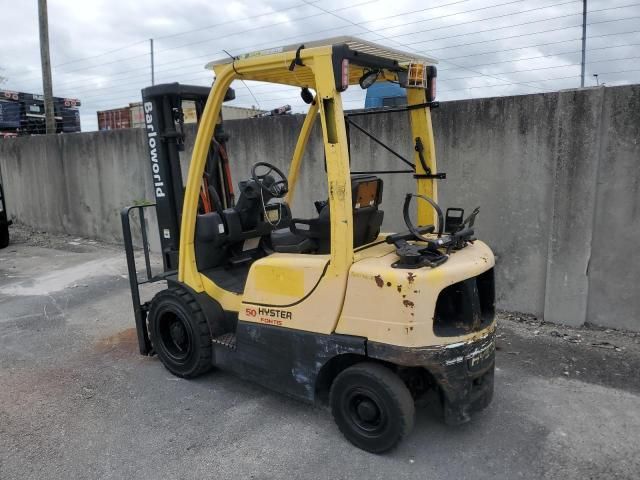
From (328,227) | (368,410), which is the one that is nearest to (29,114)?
(328,227)

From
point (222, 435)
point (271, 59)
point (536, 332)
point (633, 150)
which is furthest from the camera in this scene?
point (536, 332)

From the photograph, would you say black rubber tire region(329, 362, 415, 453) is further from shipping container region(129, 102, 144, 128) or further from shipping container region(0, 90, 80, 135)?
shipping container region(129, 102, 144, 128)

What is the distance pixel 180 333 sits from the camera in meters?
4.00

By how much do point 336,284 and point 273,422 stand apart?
1.16 metres

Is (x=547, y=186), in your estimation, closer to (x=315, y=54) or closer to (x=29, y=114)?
(x=315, y=54)

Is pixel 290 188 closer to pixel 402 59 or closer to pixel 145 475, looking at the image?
pixel 402 59

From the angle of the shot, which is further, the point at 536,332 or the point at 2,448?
the point at 536,332

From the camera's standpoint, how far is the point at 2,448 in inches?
126

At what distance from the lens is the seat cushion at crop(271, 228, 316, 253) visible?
343 cm

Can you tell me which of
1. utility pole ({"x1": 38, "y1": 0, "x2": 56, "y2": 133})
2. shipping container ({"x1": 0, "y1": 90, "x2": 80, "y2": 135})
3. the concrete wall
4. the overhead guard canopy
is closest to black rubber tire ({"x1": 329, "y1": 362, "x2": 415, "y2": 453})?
the overhead guard canopy

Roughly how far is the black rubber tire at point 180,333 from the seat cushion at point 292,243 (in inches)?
32.8

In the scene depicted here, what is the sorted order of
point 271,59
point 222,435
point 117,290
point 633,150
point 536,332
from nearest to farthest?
point 271,59
point 222,435
point 633,150
point 536,332
point 117,290

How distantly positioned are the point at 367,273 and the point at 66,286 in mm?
5602

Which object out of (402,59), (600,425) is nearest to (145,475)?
(600,425)
